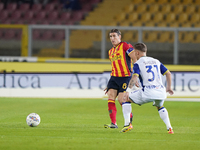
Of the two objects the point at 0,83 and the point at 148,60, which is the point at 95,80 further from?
the point at 148,60

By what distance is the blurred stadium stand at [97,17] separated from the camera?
13.9m

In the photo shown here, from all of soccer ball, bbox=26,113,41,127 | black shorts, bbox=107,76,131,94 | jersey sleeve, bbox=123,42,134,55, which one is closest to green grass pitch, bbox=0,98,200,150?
soccer ball, bbox=26,113,41,127

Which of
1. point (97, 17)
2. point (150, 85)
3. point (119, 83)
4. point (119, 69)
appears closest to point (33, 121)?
point (119, 83)

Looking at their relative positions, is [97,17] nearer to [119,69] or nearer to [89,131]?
[119,69]

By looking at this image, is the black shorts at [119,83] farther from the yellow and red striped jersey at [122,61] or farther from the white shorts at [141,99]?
the white shorts at [141,99]

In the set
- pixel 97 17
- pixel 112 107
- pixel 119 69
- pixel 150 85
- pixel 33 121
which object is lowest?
pixel 33 121

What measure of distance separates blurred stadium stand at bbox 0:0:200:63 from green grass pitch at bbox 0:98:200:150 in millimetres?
3756

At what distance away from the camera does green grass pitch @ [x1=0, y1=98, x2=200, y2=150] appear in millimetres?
5273

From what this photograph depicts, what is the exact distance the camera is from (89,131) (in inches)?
259

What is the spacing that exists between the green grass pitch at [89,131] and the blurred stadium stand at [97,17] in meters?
3.76

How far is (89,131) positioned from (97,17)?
528 inches

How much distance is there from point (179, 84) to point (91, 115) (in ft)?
17.0

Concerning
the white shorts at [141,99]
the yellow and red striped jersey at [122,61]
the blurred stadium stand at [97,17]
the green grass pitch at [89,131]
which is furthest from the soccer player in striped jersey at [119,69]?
the blurred stadium stand at [97,17]

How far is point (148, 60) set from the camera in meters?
6.18
